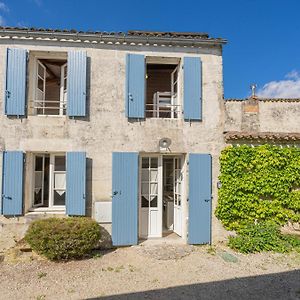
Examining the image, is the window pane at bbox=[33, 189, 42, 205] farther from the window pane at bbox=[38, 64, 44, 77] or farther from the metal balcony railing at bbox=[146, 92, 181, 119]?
the metal balcony railing at bbox=[146, 92, 181, 119]

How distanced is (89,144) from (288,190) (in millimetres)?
5762

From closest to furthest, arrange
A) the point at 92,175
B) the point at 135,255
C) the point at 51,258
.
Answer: the point at 51,258
the point at 135,255
the point at 92,175

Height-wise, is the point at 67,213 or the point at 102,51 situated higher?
the point at 102,51

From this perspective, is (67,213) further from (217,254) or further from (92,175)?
(217,254)

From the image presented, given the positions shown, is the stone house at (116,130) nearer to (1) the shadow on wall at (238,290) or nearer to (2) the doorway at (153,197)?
(2) the doorway at (153,197)

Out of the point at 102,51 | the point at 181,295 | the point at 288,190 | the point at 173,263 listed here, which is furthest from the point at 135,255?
the point at 102,51

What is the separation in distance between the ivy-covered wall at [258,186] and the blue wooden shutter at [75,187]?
149 inches

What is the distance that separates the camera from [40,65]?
7.45m

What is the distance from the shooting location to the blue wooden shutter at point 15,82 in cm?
661

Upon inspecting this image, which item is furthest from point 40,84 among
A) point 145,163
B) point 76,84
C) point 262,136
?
point 262,136

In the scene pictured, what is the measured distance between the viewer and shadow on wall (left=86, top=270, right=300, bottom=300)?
4.49 metres

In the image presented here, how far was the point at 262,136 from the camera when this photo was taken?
7.02 meters

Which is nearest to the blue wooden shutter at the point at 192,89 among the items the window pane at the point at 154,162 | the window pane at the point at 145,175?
the window pane at the point at 154,162

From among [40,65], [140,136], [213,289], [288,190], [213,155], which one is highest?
[40,65]
